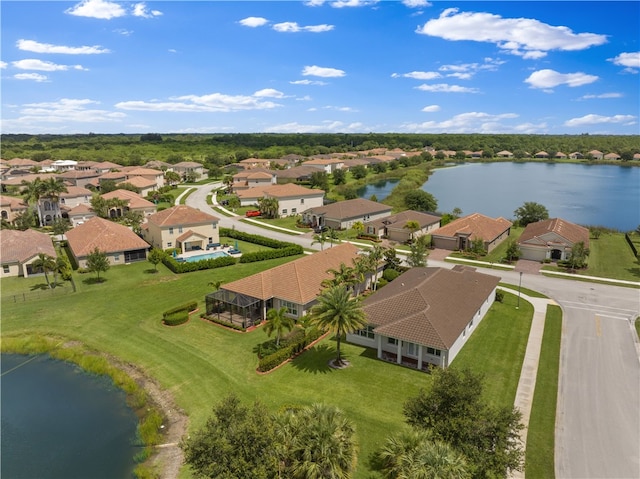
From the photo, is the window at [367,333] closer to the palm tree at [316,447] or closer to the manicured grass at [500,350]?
the manicured grass at [500,350]

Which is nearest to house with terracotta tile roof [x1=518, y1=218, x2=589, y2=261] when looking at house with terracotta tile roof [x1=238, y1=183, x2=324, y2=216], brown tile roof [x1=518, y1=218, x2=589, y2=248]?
brown tile roof [x1=518, y1=218, x2=589, y2=248]

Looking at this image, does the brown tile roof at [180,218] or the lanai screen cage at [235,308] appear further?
the brown tile roof at [180,218]

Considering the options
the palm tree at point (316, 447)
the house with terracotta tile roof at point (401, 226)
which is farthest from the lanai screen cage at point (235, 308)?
the house with terracotta tile roof at point (401, 226)

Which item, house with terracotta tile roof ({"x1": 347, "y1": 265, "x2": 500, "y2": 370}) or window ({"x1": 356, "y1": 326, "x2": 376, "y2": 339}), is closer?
house with terracotta tile roof ({"x1": 347, "y1": 265, "x2": 500, "y2": 370})

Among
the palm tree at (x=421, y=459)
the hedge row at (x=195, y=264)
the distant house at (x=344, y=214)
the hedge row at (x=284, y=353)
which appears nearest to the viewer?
the palm tree at (x=421, y=459)

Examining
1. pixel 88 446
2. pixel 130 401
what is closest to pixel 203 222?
pixel 130 401

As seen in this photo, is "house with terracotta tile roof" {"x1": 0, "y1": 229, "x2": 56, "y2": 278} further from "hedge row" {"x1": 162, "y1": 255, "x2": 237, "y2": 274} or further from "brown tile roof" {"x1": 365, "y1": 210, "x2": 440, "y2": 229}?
"brown tile roof" {"x1": 365, "y1": 210, "x2": 440, "y2": 229}
